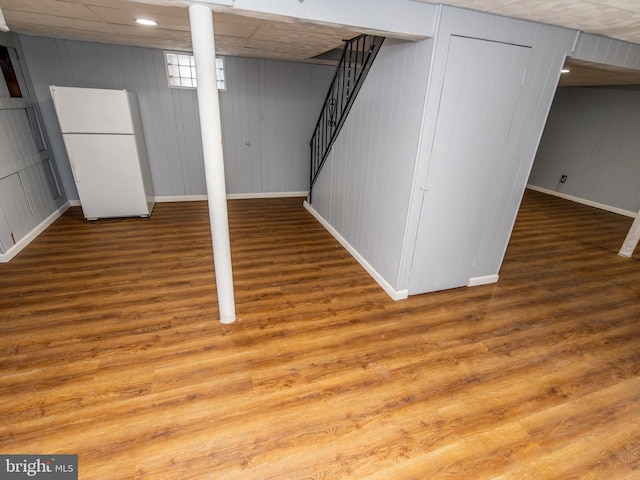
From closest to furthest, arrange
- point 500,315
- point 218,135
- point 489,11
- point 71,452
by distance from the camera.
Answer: point 71,452
point 218,135
point 489,11
point 500,315

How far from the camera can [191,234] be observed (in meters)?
4.40

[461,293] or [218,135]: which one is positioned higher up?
[218,135]

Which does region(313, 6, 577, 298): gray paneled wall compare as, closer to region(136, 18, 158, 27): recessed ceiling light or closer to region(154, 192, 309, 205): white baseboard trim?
region(136, 18, 158, 27): recessed ceiling light

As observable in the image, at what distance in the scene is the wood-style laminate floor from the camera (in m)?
1.72

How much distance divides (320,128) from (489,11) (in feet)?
11.8

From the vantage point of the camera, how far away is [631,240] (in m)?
4.21

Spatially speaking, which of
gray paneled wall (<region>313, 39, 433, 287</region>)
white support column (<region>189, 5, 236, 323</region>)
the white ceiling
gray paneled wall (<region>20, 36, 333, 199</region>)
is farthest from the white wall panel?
gray paneled wall (<region>20, 36, 333, 199</region>)

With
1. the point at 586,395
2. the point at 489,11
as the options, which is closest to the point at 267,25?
the point at 489,11

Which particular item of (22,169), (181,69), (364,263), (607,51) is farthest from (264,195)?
(607,51)

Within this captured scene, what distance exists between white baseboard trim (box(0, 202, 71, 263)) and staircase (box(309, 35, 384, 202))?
12.8 feet

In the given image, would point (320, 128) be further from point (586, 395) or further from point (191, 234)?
point (586, 395)

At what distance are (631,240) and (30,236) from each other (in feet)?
25.6

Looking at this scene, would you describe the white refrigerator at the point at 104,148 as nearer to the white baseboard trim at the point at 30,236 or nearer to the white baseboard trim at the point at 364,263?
the white baseboard trim at the point at 30,236

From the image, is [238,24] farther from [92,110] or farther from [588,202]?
[588,202]
